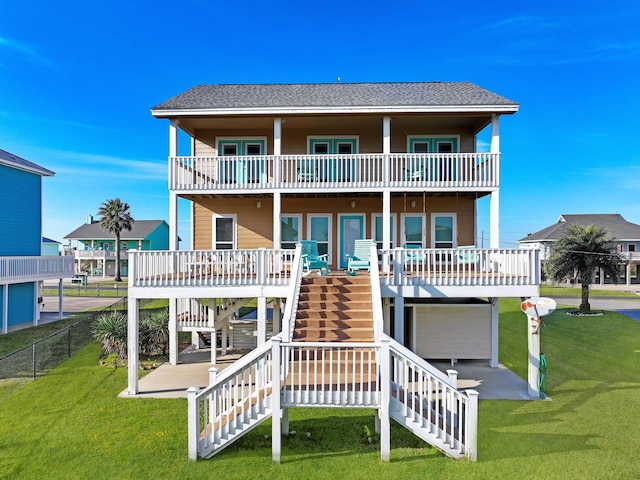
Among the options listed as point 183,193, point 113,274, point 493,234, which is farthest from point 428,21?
point 113,274

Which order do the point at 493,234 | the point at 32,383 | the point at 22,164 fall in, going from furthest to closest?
the point at 22,164 → the point at 493,234 → the point at 32,383

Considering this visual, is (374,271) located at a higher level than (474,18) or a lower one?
lower

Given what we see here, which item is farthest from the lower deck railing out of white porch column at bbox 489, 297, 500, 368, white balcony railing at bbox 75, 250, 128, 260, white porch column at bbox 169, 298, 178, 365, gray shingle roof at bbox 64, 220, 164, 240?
gray shingle roof at bbox 64, 220, 164, 240

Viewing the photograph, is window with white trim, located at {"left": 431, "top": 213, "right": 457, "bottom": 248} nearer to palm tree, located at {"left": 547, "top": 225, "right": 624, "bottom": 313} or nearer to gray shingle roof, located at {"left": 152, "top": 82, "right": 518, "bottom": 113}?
gray shingle roof, located at {"left": 152, "top": 82, "right": 518, "bottom": 113}

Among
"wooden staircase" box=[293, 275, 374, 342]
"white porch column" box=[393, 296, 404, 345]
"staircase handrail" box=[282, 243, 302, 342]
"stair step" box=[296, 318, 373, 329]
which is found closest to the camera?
"staircase handrail" box=[282, 243, 302, 342]

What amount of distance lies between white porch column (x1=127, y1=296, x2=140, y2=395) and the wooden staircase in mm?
4357

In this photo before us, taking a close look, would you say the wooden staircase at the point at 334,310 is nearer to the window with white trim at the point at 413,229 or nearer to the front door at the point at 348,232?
the front door at the point at 348,232

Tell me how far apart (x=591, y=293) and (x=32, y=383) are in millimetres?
41848

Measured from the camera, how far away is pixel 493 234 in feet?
41.6

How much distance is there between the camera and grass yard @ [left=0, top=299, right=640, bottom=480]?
20.7 ft

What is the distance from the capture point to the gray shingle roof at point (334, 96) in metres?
12.8

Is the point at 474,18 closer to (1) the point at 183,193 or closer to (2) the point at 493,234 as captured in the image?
(2) the point at 493,234

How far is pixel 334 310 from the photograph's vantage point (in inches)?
379

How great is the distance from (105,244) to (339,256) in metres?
50.5
